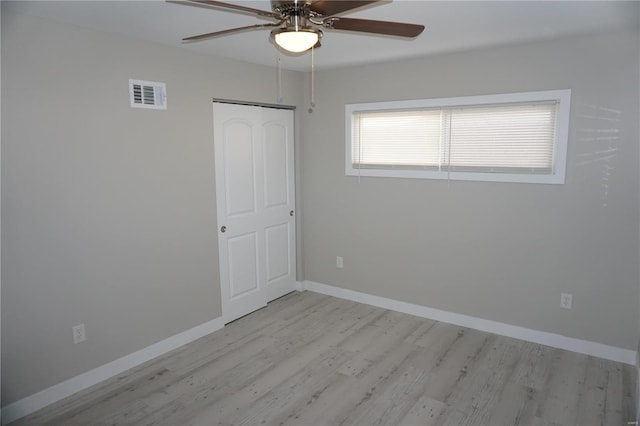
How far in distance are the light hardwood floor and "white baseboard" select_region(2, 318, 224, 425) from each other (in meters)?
0.06

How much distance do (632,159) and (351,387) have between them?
2546 millimetres

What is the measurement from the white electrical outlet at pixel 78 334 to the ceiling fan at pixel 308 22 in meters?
2.19

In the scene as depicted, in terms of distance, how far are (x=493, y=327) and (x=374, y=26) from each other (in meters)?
2.90

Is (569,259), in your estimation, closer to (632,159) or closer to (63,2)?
(632,159)

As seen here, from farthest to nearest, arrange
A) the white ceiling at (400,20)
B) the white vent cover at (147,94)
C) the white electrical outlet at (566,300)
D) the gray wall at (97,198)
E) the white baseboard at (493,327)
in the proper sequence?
the white electrical outlet at (566,300) → the white baseboard at (493,327) → the white vent cover at (147,94) → the gray wall at (97,198) → the white ceiling at (400,20)

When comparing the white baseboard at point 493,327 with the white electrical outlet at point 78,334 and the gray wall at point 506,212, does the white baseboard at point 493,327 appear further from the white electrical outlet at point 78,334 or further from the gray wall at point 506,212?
the white electrical outlet at point 78,334

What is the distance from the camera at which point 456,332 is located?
12.1 feet

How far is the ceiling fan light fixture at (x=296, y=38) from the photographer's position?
166 centimetres

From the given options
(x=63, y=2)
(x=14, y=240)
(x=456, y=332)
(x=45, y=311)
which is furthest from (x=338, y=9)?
(x=456, y=332)

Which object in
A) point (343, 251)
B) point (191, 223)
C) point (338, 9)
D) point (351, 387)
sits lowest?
point (351, 387)

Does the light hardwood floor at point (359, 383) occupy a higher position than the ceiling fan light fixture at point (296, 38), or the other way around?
the ceiling fan light fixture at point (296, 38)

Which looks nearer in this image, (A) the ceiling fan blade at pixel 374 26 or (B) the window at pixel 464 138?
(A) the ceiling fan blade at pixel 374 26

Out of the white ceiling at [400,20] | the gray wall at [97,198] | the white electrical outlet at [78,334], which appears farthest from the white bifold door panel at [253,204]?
the white electrical outlet at [78,334]

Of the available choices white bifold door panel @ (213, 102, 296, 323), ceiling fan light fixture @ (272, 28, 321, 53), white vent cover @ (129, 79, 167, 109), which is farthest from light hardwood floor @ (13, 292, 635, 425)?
ceiling fan light fixture @ (272, 28, 321, 53)
